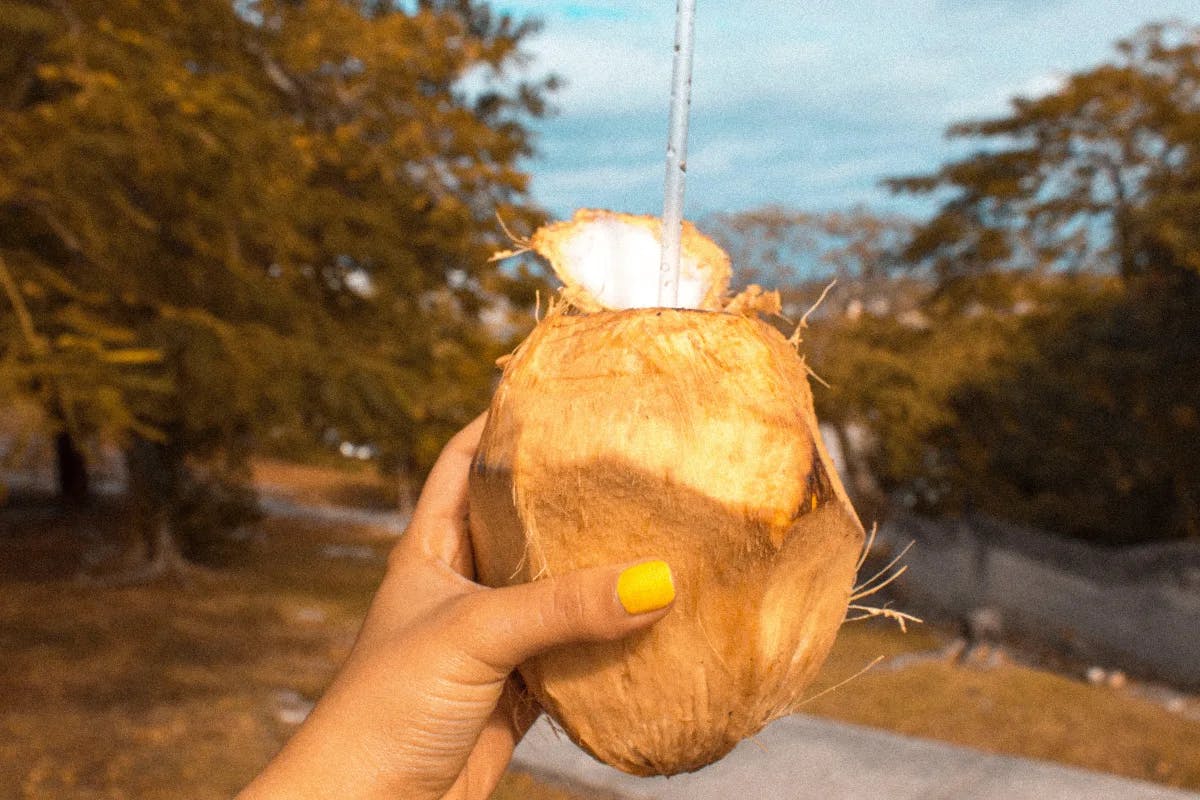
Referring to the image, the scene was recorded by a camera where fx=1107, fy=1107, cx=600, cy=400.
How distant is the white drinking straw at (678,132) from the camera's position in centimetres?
165

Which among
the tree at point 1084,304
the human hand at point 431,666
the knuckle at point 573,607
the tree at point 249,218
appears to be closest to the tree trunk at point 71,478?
the tree at point 249,218

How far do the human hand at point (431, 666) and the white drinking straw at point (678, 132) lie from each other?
1.72ft

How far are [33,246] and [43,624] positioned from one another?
5.11 m

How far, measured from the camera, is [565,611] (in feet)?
5.33

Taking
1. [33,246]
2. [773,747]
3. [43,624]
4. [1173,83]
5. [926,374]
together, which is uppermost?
[1173,83]

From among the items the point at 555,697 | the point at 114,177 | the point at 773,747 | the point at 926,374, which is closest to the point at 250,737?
the point at 773,747

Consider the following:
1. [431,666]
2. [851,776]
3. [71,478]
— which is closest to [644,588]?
[431,666]

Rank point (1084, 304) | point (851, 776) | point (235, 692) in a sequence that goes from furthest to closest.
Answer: point (1084, 304)
point (235, 692)
point (851, 776)

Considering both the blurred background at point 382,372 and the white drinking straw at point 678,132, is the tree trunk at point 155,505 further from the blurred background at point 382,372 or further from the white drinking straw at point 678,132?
the white drinking straw at point 678,132

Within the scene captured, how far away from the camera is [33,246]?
6.76 meters

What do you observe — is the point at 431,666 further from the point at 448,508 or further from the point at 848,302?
the point at 848,302

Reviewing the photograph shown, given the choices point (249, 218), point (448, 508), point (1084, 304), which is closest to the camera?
point (448, 508)

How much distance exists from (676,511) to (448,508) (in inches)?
29.5

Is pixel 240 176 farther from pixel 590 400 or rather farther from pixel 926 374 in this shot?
pixel 926 374
